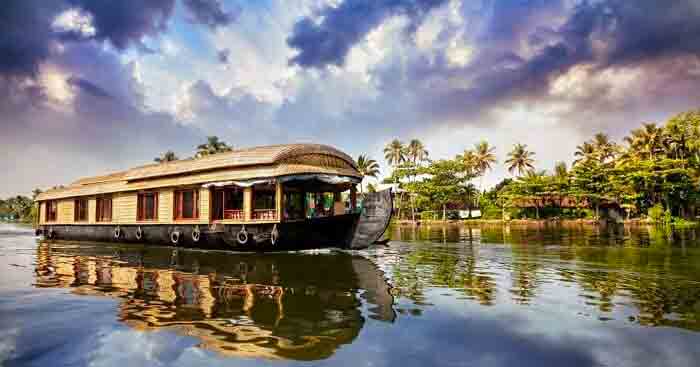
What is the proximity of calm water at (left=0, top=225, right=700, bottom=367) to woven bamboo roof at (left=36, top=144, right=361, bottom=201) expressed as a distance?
3382 millimetres

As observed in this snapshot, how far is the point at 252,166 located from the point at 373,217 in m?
3.96

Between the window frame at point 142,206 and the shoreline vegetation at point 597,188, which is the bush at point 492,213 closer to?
the shoreline vegetation at point 597,188

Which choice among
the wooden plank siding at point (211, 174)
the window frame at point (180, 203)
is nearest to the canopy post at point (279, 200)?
the wooden plank siding at point (211, 174)

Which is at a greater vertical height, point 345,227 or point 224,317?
point 345,227

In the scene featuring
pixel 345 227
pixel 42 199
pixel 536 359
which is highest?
pixel 42 199

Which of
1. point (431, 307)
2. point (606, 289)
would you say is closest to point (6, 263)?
point (431, 307)

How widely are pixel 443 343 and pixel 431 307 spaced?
150cm

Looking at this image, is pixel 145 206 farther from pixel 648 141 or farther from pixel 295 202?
pixel 648 141

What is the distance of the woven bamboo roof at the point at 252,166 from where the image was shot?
12.2 meters

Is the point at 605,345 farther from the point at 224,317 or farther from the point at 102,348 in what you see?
the point at 102,348

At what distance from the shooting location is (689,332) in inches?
184

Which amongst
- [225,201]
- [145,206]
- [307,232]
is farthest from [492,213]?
[145,206]

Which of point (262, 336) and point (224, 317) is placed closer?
point (262, 336)

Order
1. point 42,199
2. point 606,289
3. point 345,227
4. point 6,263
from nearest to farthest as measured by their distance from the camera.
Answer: point 606,289 → point 6,263 → point 345,227 → point 42,199
